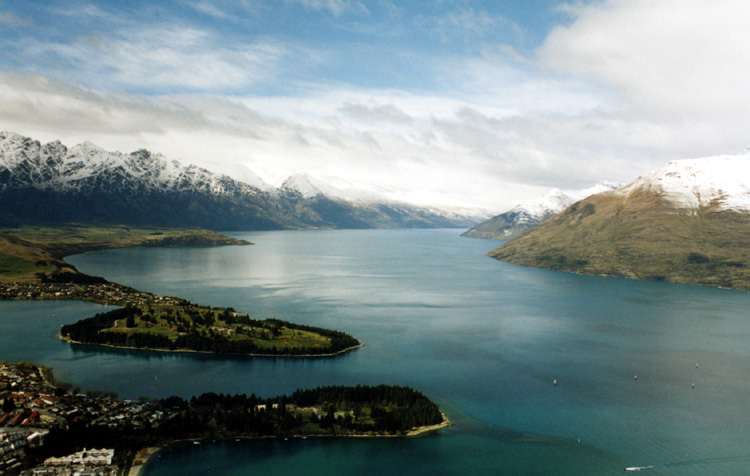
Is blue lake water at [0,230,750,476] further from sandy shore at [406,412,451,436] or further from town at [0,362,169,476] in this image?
town at [0,362,169,476]

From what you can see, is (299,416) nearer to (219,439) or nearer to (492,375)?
(219,439)

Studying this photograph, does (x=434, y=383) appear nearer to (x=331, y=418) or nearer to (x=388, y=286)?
(x=331, y=418)

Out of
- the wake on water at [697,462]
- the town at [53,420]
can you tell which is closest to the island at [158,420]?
the town at [53,420]

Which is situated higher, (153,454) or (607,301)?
(607,301)

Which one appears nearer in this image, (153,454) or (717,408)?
(153,454)

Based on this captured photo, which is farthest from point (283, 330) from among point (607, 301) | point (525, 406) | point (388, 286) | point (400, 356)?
point (607, 301)

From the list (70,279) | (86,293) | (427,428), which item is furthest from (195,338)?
(70,279)

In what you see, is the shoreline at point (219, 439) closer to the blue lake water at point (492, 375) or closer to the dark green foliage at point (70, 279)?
the blue lake water at point (492, 375)
